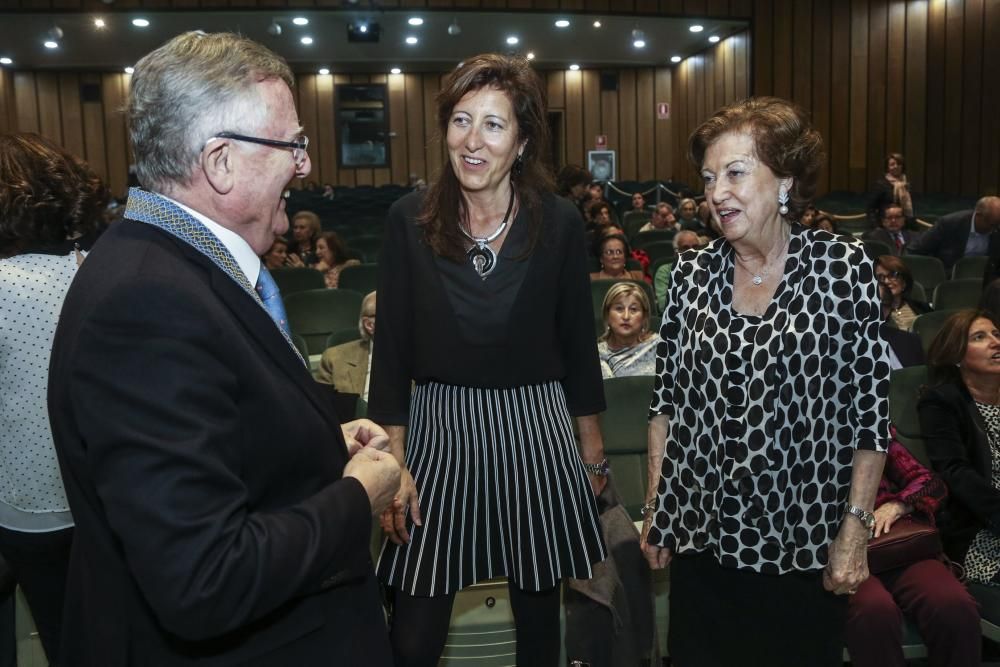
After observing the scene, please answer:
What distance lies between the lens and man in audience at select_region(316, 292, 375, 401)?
4.13 m

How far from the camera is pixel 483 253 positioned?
1.99 metres

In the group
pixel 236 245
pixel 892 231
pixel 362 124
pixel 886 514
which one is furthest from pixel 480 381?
pixel 362 124

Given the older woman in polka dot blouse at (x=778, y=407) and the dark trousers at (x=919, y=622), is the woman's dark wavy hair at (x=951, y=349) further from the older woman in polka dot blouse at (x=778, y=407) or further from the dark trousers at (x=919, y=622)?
the older woman in polka dot blouse at (x=778, y=407)

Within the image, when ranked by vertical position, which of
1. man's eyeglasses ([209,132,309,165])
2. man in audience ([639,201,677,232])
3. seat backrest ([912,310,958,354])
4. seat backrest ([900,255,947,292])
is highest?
man in audience ([639,201,677,232])

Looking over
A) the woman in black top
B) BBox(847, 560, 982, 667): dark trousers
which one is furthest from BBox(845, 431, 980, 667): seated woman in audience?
the woman in black top

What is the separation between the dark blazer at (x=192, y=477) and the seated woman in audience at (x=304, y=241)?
6633mm

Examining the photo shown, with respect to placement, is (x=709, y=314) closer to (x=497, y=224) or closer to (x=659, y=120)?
(x=497, y=224)

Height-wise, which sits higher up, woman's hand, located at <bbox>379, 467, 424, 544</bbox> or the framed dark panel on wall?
the framed dark panel on wall

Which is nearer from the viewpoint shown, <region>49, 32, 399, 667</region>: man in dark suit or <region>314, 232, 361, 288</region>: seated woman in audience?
<region>49, 32, 399, 667</region>: man in dark suit

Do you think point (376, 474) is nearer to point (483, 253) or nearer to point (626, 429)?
point (483, 253)

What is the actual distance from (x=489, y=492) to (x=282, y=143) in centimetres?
102

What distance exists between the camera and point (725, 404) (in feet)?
6.11

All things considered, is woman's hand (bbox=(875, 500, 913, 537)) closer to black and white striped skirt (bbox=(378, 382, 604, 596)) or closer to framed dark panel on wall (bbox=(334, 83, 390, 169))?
black and white striped skirt (bbox=(378, 382, 604, 596))

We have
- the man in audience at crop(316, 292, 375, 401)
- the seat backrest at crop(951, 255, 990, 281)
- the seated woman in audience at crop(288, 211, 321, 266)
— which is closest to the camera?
the man in audience at crop(316, 292, 375, 401)
